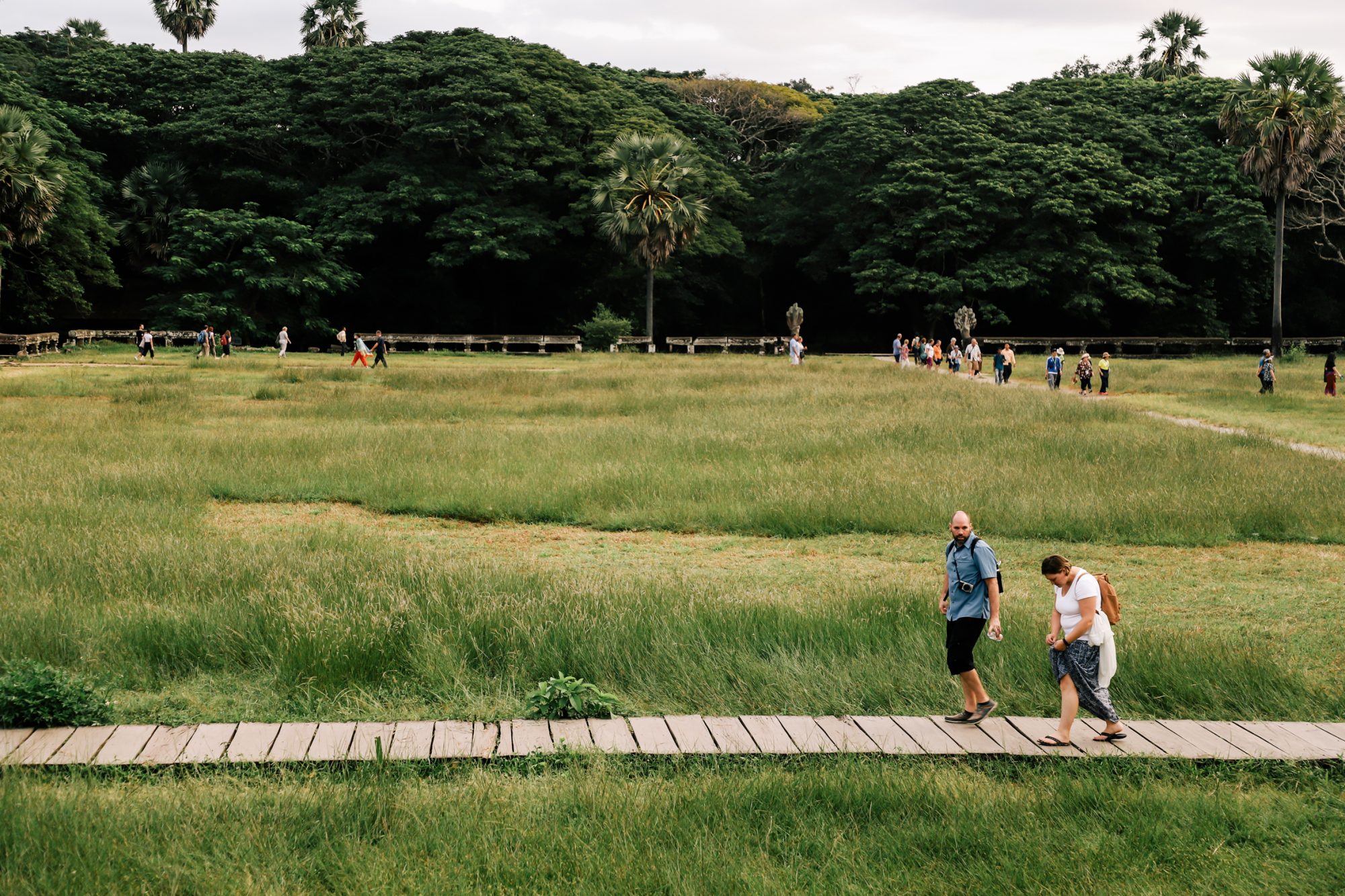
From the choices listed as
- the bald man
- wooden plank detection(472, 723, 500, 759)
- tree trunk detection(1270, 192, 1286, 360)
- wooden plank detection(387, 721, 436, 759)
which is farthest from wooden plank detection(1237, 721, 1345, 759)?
tree trunk detection(1270, 192, 1286, 360)

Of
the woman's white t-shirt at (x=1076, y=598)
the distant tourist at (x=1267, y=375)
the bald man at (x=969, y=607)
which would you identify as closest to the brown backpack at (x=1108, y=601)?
the woman's white t-shirt at (x=1076, y=598)

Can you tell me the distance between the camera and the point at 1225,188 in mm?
53094

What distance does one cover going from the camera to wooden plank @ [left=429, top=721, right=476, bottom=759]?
602 centimetres

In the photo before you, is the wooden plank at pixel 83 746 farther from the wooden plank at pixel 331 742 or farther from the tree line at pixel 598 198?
the tree line at pixel 598 198

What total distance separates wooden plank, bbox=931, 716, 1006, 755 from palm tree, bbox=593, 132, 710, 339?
4435 cm

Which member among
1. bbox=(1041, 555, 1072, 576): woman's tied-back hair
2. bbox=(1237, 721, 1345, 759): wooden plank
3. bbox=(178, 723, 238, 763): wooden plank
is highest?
bbox=(1041, 555, 1072, 576): woman's tied-back hair

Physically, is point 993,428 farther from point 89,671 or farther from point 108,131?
point 108,131

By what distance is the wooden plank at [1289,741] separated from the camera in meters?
Result: 6.21

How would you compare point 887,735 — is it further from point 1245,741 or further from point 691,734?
point 1245,741

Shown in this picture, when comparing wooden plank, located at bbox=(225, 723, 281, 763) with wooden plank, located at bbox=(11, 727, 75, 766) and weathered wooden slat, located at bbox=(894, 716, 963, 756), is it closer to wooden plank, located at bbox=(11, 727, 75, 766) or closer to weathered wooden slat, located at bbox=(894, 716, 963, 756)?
wooden plank, located at bbox=(11, 727, 75, 766)

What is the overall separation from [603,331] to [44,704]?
43960 millimetres

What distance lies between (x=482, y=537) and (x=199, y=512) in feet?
11.6

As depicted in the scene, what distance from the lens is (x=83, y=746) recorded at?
6.04 metres

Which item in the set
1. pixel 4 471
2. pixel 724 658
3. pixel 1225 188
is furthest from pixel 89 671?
pixel 1225 188
